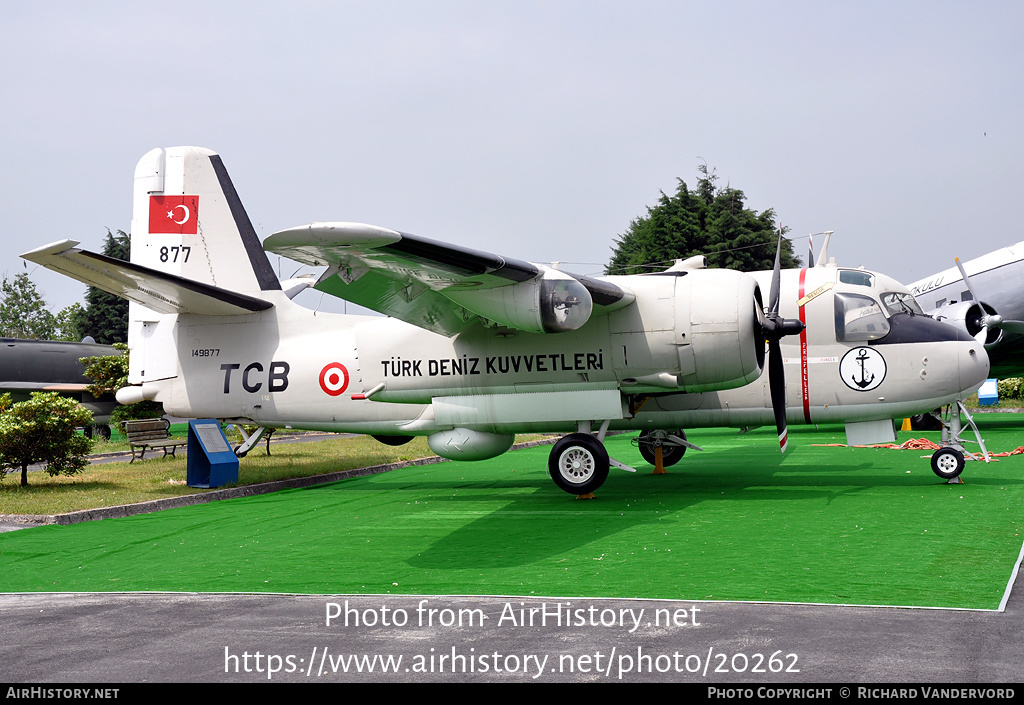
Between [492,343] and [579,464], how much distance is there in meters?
2.31

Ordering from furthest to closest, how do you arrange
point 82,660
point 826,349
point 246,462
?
point 246,462 < point 826,349 < point 82,660

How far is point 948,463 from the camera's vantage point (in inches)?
507

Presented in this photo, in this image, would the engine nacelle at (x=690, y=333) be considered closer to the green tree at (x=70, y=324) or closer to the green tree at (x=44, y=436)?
the green tree at (x=44, y=436)

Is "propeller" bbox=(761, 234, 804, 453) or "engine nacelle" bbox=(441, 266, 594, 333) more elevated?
"engine nacelle" bbox=(441, 266, 594, 333)

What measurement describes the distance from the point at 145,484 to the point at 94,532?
4720 millimetres

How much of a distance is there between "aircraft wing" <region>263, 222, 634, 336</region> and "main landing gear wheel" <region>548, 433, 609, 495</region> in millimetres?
2075

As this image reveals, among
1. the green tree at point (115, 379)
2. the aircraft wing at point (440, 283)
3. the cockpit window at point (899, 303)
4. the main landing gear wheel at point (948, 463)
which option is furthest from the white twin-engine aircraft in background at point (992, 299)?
the green tree at point (115, 379)

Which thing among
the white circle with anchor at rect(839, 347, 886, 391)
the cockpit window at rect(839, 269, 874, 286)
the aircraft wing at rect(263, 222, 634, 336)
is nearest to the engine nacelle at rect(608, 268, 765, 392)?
the aircraft wing at rect(263, 222, 634, 336)

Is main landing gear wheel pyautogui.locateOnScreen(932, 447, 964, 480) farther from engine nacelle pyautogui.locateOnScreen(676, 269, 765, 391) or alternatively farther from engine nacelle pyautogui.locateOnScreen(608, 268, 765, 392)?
engine nacelle pyautogui.locateOnScreen(676, 269, 765, 391)

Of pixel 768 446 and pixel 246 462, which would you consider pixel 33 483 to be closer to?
pixel 246 462

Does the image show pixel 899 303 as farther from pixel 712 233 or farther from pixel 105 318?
pixel 105 318

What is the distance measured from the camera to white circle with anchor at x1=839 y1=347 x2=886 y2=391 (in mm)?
13117
